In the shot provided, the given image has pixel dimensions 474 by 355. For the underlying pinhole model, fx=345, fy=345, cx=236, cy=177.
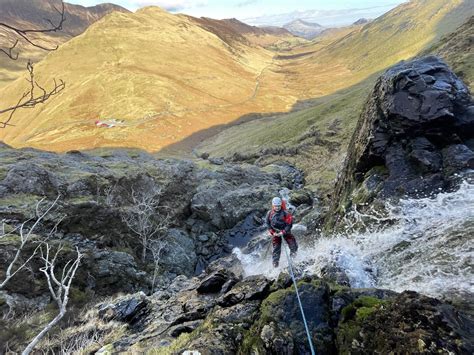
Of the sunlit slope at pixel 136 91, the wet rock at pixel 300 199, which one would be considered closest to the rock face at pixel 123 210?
the wet rock at pixel 300 199

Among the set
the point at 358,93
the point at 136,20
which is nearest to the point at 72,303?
the point at 358,93

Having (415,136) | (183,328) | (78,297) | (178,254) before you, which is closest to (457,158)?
(415,136)

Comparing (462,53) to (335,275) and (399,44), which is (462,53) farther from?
(399,44)

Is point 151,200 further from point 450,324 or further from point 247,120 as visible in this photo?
point 247,120

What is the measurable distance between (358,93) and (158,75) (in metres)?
80.3

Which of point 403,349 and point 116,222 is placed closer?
point 403,349

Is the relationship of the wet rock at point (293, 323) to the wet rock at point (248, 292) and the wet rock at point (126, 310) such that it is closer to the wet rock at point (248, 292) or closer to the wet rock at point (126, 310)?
the wet rock at point (248, 292)

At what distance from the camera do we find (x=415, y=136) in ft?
57.3

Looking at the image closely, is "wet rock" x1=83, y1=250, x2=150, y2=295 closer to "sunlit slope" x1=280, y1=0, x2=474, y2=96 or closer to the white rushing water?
the white rushing water

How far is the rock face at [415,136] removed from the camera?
16328 mm

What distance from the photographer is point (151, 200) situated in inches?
1497

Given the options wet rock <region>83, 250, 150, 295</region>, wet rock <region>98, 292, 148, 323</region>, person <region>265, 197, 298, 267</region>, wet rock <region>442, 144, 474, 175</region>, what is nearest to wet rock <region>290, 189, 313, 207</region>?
wet rock <region>83, 250, 150, 295</region>

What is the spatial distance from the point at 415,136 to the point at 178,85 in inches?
4656

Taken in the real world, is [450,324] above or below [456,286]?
above
